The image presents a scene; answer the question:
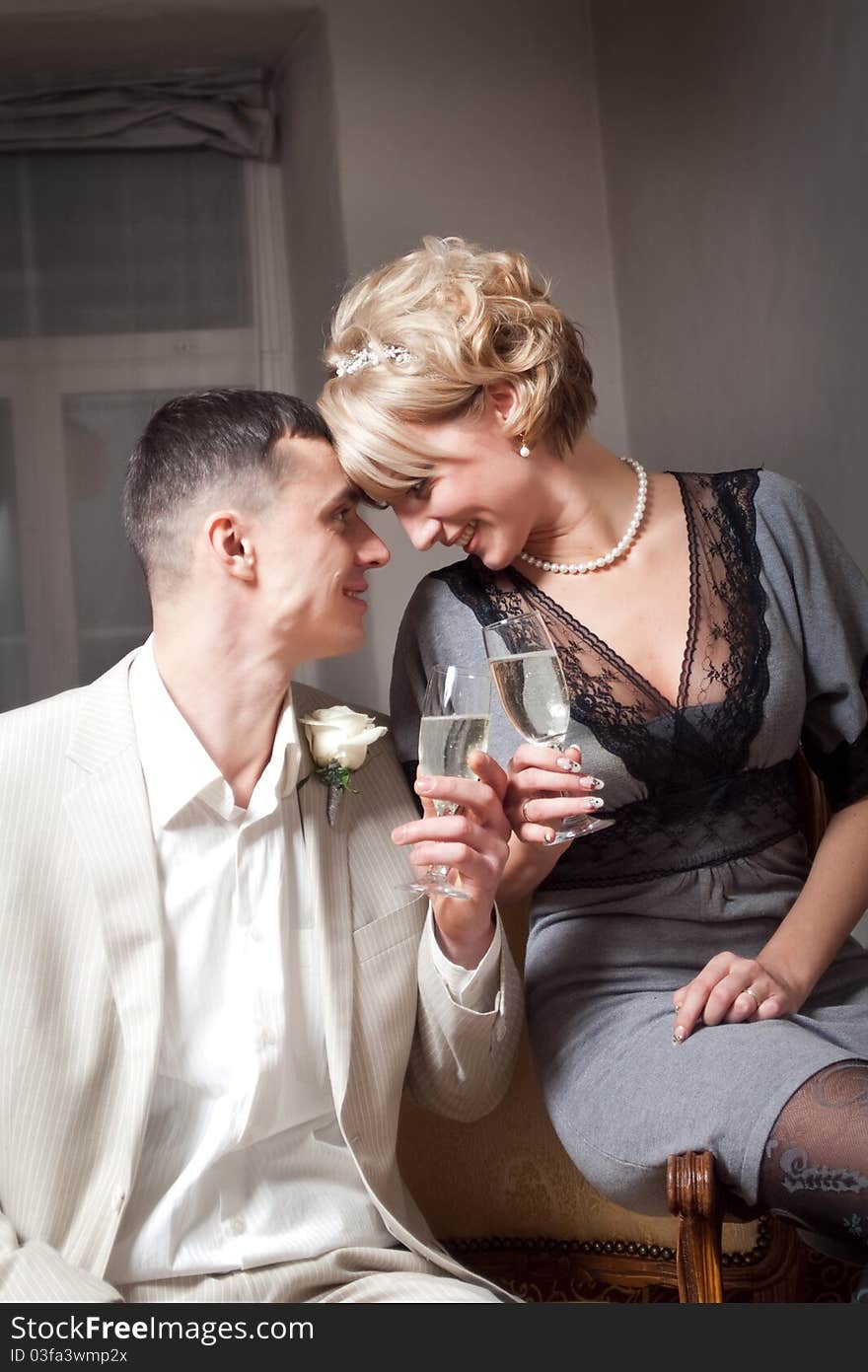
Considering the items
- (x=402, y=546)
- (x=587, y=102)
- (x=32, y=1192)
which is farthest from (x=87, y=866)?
(x=587, y=102)

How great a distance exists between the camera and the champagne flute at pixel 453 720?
1667 millimetres

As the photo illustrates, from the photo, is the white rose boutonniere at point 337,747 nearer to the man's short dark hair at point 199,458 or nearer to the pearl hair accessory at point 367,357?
the man's short dark hair at point 199,458

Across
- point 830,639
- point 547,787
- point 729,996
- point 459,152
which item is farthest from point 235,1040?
point 459,152

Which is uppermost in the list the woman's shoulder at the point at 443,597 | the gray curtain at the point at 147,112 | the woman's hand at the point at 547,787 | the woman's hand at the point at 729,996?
the gray curtain at the point at 147,112

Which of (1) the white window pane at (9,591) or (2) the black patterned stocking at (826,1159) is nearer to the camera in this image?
(2) the black patterned stocking at (826,1159)

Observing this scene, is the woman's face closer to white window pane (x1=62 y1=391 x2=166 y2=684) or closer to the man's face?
the man's face

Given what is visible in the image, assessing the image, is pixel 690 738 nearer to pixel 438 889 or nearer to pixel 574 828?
pixel 574 828

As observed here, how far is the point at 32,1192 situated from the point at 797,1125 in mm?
884

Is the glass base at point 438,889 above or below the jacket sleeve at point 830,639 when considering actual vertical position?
below

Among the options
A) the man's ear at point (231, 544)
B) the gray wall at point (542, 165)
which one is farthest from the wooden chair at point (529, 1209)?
the gray wall at point (542, 165)

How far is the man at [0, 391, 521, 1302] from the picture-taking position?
175 cm

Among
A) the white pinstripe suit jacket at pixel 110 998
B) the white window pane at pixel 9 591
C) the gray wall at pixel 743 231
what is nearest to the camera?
the white pinstripe suit jacket at pixel 110 998

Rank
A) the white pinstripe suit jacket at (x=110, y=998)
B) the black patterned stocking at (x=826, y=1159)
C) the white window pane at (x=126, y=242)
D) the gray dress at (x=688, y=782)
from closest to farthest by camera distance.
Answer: the black patterned stocking at (x=826, y=1159), the white pinstripe suit jacket at (x=110, y=998), the gray dress at (x=688, y=782), the white window pane at (x=126, y=242)

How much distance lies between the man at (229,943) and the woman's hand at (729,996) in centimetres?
24
